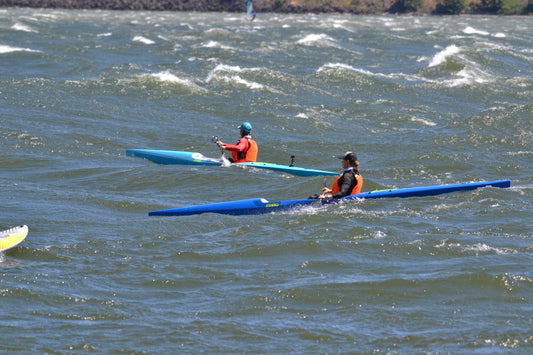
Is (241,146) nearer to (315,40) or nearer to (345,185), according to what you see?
(345,185)

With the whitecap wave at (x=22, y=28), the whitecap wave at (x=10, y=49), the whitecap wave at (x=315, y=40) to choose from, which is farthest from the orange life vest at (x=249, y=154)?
the whitecap wave at (x=22, y=28)

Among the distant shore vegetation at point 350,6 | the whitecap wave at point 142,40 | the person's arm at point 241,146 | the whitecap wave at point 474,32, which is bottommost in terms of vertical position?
the person's arm at point 241,146

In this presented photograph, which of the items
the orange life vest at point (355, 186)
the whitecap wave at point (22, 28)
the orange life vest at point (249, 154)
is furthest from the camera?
the whitecap wave at point (22, 28)

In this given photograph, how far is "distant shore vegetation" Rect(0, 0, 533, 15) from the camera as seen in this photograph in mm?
78375

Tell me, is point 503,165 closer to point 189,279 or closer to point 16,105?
point 189,279

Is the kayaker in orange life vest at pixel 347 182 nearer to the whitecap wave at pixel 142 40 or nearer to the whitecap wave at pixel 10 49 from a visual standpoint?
the whitecap wave at pixel 10 49

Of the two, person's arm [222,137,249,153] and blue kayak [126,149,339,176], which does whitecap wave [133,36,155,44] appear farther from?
person's arm [222,137,249,153]

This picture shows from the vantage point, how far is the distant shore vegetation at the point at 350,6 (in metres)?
78.4

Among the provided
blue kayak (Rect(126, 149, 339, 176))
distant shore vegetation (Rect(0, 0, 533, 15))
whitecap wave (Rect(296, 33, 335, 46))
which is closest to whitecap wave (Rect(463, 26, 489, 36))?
whitecap wave (Rect(296, 33, 335, 46))

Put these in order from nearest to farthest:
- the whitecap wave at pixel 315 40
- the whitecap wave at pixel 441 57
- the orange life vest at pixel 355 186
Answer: the orange life vest at pixel 355 186 → the whitecap wave at pixel 441 57 → the whitecap wave at pixel 315 40

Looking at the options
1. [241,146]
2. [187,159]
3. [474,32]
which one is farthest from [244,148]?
[474,32]

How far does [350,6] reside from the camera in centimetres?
8300

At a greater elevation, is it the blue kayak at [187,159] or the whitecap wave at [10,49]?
the whitecap wave at [10,49]

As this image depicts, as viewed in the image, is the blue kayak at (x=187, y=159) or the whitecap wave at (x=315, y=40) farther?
the whitecap wave at (x=315, y=40)
